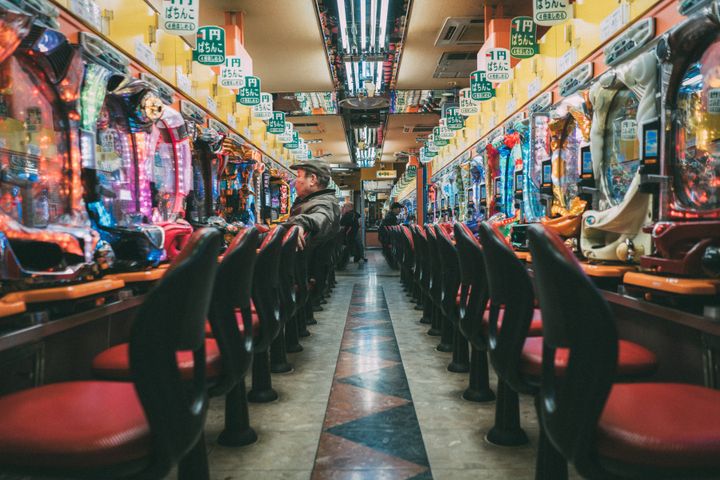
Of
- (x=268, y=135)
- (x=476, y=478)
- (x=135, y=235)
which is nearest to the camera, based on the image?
(x=476, y=478)

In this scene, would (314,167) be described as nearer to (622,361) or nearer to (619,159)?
(619,159)

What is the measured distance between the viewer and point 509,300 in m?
1.36

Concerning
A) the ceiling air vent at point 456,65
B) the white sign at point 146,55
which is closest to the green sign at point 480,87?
the ceiling air vent at point 456,65

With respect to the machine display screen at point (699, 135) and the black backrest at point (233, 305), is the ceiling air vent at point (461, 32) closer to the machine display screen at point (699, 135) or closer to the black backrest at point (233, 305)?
the machine display screen at point (699, 135)

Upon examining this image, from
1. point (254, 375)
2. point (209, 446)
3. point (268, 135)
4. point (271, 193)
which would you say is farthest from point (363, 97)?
point (209, 446)

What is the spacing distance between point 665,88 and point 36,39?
236 centimetres

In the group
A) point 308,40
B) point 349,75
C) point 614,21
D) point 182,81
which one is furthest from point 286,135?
point 614,21

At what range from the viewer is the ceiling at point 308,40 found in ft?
19.9

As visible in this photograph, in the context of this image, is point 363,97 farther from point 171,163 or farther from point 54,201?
point 54,201

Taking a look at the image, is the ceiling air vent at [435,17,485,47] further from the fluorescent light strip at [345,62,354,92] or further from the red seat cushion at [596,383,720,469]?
the red seat cushion at [596,383,720,469]

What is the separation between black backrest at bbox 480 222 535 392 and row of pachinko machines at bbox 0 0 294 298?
1337 mm

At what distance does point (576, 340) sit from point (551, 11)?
128 inches

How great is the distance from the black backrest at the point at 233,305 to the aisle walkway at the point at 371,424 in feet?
1.66

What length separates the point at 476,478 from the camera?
1.66m
